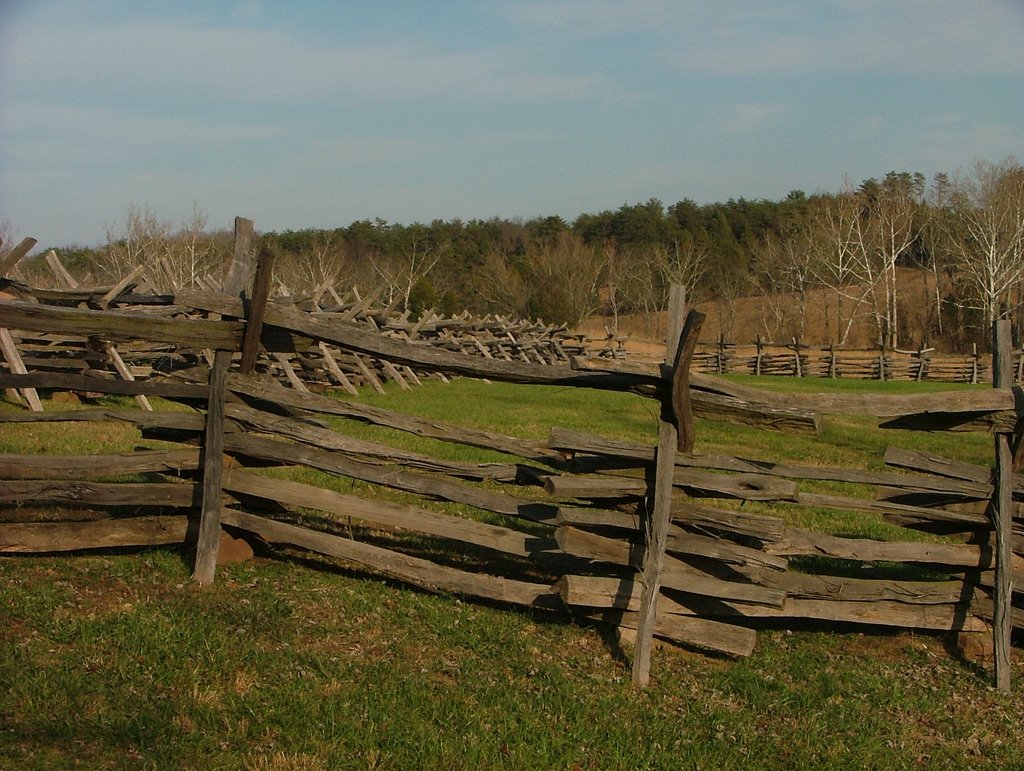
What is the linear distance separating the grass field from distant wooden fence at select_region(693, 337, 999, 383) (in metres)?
39.9

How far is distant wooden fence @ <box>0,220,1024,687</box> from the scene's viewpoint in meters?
5.14

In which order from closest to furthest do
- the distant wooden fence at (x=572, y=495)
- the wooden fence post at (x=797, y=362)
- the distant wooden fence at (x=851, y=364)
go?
the distant wooden fence at (x=572, y=495)
the distant wooden fence at (x=851, y=364)
the wooden fence post at (x=797, y=362)

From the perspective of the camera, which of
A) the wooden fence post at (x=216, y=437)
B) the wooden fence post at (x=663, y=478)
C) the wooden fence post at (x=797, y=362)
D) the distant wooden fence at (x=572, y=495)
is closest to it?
the wooden fence post at (x=663, y=478)

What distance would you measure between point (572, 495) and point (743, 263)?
72.6 metres

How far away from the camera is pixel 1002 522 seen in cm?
534

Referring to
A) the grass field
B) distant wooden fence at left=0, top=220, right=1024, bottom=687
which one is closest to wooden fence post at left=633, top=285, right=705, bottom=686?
distant wooden fence at left=0, top=220, right=1024, bottom=687

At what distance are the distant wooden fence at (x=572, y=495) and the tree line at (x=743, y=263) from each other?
3809cm

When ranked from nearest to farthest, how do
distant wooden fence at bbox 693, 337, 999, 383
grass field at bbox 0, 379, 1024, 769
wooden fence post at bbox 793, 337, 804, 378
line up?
grass field at bbox 0, 379, 1024, 769
distant wooden fence at bbox 693, 337, 999, 383
wooden fence post at bbox 793, 337, 804, 378

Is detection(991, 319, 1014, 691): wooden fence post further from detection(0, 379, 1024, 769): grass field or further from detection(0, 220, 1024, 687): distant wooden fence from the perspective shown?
detection(0, 379, 1024, 769): grass field

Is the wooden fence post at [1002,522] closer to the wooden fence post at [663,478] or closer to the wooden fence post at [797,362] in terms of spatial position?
the wooden fence post at [663,478]

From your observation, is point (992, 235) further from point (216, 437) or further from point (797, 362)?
point (216, 437)

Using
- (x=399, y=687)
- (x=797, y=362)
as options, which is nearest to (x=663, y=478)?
(x=399, y=687)

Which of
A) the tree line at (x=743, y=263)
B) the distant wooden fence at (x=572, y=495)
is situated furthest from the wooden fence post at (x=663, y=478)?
the tree line at (x=743, y=263)

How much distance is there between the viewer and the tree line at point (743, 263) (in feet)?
169
